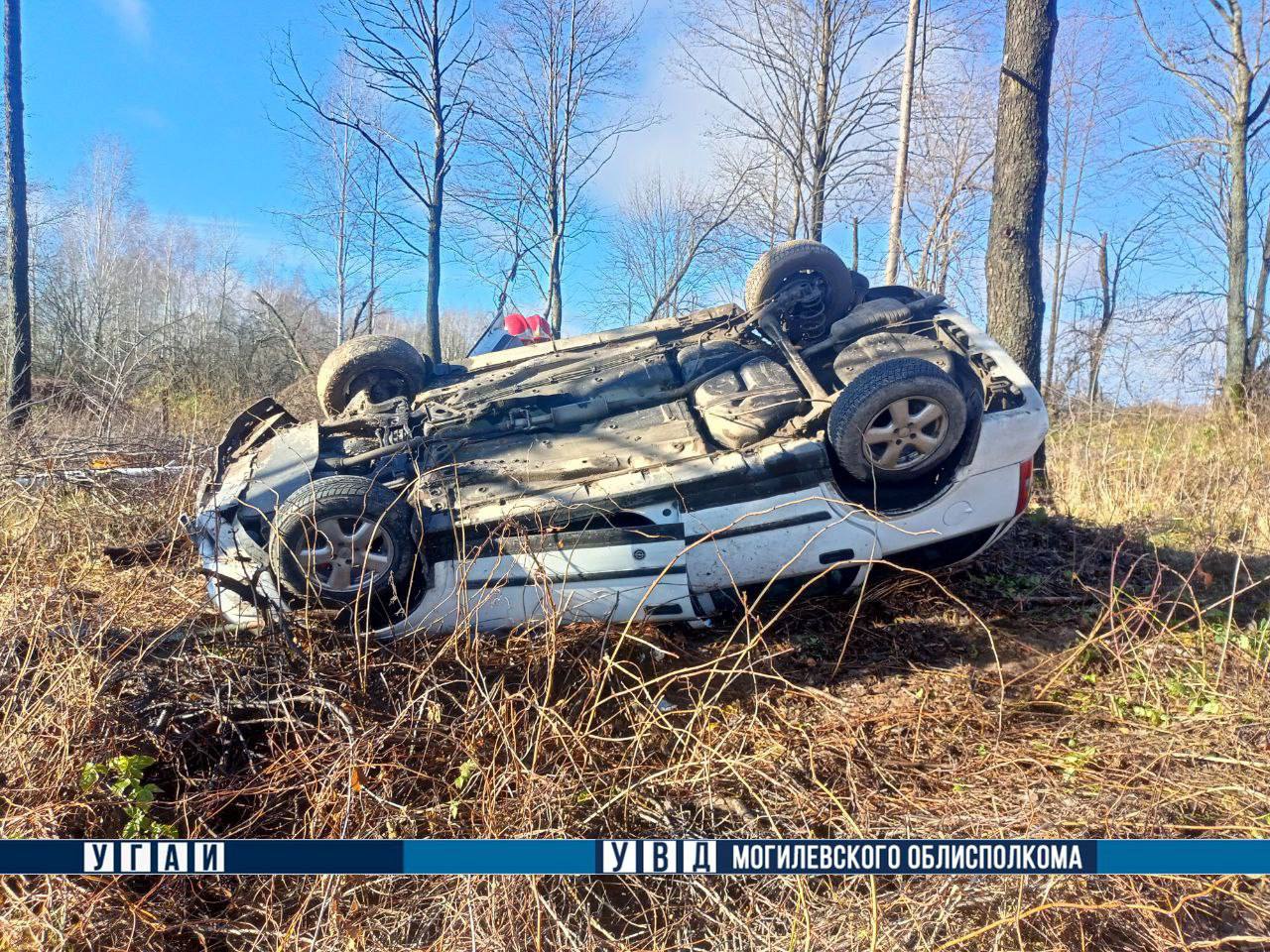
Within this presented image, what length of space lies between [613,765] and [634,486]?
123 centimetres

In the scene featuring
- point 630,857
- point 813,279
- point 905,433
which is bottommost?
point 630,857

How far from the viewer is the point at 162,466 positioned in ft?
19.6

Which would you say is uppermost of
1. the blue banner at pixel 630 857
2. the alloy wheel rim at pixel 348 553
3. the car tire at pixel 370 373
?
the car tire at pixel 370 373

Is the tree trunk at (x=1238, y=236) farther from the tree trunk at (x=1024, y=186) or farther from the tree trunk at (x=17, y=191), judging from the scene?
the tree trunk at (x=17, y=191)

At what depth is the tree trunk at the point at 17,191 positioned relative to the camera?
10453 millimetres

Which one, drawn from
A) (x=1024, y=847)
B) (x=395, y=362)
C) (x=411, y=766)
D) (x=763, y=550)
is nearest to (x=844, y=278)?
(x=763, y=550)

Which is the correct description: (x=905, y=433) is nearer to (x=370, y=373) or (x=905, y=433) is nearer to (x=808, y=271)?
(x=808, y=271)

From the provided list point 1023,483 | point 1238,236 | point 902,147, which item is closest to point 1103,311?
point 1238,236

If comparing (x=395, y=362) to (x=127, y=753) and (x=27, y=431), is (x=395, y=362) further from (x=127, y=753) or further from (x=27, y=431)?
(x=27, y=431)

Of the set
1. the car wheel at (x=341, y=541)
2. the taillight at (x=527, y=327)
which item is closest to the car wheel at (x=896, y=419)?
the car wheel at (x=341, y=541)

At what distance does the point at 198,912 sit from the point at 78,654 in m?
1.08

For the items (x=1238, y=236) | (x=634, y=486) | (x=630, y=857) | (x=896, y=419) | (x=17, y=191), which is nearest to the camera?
(x=630, y=857)

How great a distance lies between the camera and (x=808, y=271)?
4793 mm

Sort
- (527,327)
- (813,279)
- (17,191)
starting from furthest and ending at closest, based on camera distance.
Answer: (17,191)
(527,327)
(813,279)
